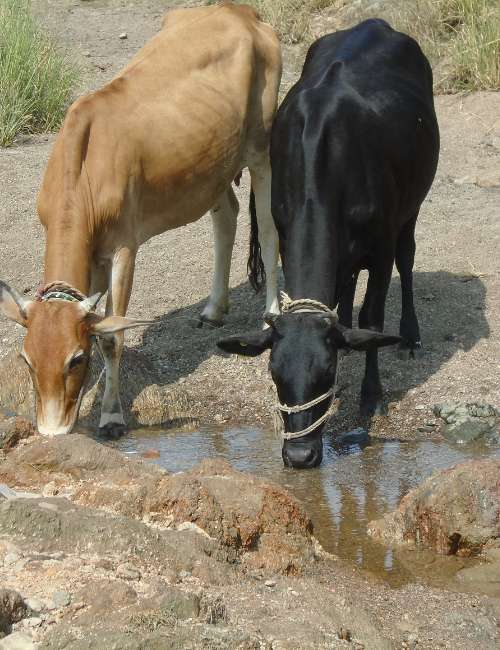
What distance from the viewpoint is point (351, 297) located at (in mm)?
7512

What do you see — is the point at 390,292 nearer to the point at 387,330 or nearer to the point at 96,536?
the point at 387,330

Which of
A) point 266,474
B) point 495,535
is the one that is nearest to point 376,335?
point 266,474

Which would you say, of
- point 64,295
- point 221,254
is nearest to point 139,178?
point 64,295

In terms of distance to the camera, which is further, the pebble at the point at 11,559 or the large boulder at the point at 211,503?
the large boulder at the point at 211,503

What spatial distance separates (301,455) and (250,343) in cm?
62

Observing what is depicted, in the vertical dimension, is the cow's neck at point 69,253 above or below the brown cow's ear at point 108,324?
above

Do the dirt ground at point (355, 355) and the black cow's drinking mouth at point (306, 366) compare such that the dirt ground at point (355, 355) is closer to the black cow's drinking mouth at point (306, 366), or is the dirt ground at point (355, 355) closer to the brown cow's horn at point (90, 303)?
the black cow's drinking mouth at point (306, 366)

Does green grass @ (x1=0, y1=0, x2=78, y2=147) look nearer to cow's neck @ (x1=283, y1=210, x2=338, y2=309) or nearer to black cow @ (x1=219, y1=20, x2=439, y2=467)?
black cow @ (x1=219, y1=20, x2=439, y2=467)

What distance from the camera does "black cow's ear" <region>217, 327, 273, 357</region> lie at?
19.8ft

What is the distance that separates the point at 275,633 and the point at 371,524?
1.66 meters

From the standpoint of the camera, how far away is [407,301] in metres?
7.77

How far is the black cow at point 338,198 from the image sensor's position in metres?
5.88

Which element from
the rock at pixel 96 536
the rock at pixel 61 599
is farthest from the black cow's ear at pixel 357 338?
the rock at pixel 61 599

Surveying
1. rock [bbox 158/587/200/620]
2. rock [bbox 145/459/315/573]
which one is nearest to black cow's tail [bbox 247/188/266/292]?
rock [bbox 145/459/315/573]
